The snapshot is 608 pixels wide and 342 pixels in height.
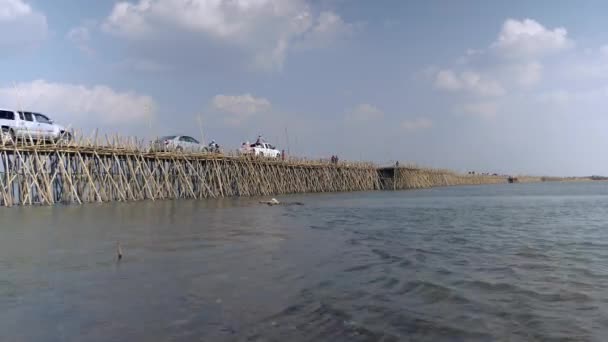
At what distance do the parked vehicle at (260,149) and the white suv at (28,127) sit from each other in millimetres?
15627

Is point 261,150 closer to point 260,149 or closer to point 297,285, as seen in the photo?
point 260,149

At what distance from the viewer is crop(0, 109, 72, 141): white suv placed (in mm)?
Result: 21078

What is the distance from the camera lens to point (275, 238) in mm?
11953

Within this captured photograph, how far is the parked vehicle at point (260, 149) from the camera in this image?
122 feet

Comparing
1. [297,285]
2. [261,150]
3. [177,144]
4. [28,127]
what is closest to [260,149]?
[261,150]

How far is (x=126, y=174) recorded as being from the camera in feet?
88.3

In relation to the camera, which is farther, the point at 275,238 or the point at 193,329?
the point at 275,238

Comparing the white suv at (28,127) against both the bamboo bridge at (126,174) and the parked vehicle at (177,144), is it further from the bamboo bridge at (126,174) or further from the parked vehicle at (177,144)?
the parked vehicle at (177,144)

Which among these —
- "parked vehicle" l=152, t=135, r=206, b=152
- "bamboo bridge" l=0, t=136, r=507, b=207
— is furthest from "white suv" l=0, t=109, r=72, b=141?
"parked vehicle" l=152, t=135, r=206, b=152

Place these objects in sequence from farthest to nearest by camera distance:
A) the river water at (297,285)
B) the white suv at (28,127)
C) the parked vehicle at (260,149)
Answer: the parked vehicle at (260,149) → the white suv at (28,127) → the river water at (297,285)

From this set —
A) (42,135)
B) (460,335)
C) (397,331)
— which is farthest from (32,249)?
(42,135)

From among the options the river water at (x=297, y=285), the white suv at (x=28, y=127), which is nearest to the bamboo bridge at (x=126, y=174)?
the white suv at (x=28, y=127)

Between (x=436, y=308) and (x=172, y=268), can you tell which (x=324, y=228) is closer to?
(x=172, y=268)

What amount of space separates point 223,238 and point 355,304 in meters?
6.44
